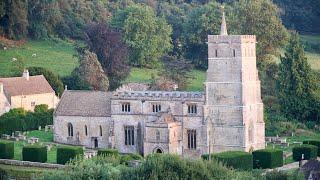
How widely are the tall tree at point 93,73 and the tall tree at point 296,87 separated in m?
13.9

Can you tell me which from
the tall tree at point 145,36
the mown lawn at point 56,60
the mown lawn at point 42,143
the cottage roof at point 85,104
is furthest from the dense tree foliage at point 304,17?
the cottage roof at point 85,104

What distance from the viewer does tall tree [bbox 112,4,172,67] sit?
111 metres

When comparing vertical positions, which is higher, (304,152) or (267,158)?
(304,152)

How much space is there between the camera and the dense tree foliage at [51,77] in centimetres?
10038

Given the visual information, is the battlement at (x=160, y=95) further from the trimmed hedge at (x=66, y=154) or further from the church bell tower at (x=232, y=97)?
the trimmed hedge at (x=66, y=154)

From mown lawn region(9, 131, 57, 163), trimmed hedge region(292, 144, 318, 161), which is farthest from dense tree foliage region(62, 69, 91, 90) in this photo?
trimmed hedge region(292, 144, 318, 161)

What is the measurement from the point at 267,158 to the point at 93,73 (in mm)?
26161

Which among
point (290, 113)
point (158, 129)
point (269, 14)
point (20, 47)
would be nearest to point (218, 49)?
point (158, 129)

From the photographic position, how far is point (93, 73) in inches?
3937

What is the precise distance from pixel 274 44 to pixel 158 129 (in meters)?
26.7

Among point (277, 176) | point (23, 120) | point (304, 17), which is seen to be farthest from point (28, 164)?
point (304, 17)

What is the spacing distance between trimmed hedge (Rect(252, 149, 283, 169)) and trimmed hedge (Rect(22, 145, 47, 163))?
13.2 m

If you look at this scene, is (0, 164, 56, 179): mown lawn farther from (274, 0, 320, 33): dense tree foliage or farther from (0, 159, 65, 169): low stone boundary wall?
(274, 0, 320, 33): dense tree foliage

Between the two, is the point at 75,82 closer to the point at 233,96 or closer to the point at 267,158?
the point at 233,96
